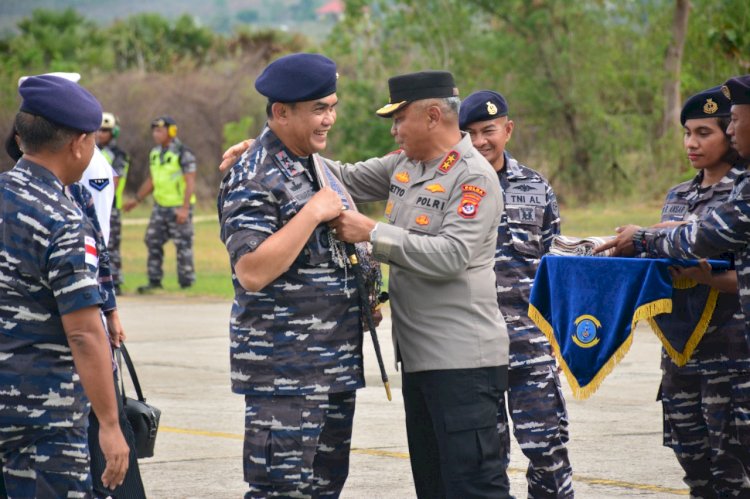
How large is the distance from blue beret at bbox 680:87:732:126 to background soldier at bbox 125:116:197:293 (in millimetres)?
11065

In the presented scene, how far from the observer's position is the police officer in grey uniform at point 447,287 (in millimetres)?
4883

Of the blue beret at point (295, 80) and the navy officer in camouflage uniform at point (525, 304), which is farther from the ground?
the blue beret at point (295, 80)

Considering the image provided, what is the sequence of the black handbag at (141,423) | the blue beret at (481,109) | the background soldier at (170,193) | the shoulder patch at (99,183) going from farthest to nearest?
the background soldier at (170,193), the blue beret at (481,109), the shoulder patch at (99,183), the black handbag at (141,423)

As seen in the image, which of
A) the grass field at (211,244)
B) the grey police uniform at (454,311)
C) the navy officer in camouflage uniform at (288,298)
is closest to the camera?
the navy officer in camouflage uniform at (288,298)

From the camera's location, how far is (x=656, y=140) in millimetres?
28969

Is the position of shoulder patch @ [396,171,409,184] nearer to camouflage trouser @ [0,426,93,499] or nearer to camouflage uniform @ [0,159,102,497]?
camouflage uniform @ [0,159,102,497]

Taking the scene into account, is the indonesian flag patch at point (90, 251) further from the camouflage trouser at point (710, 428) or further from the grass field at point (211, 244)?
the grass field at point (211, 244)

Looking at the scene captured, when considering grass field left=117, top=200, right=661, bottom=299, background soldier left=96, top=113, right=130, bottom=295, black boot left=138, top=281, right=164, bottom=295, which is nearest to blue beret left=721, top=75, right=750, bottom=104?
background soldier left=96, top=113, right=130, bottom=295

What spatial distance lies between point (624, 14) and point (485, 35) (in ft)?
12.4

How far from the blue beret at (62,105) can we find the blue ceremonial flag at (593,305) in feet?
8.05

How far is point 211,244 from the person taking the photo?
2431cm

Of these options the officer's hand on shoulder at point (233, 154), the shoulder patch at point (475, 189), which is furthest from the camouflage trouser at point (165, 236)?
the shoulder patch at point (475, 189)

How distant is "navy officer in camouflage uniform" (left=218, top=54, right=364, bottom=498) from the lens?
183 inches

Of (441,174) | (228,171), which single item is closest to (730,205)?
(441,174)
